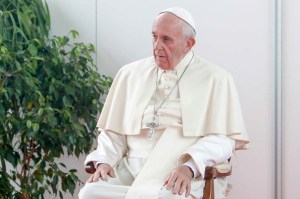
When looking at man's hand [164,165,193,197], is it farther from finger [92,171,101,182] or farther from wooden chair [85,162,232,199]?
finger [92,171,101,182]

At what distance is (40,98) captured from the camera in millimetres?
3768

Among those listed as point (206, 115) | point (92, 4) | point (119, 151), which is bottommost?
point (119, 151)

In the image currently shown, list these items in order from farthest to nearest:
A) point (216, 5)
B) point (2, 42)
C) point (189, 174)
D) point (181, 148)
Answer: point (216, 5)
point (2, 42)
point (181, 148)
point (189, 174)

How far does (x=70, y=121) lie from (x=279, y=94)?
1.41 m

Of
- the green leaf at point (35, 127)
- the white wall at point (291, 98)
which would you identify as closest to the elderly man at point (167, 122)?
the green leaf at point (35, 127)

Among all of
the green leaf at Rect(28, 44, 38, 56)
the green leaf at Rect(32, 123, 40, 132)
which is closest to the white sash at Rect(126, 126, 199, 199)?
the green leaf at Rect(32, 123, 40, 132)

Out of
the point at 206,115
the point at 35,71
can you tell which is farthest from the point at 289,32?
the point at 35,71

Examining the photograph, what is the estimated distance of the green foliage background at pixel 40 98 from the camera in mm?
3742

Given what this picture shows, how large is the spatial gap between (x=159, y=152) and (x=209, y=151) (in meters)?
0.29

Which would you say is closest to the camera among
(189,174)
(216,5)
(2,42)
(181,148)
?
(189,174)

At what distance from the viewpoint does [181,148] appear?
319cm

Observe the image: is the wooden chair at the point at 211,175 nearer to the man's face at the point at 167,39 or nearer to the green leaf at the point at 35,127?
the man's face at the point at 167,39

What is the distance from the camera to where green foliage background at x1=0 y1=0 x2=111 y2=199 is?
374cm

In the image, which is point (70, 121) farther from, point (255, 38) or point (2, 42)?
point (255, 38)
